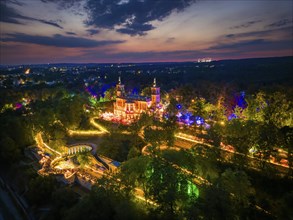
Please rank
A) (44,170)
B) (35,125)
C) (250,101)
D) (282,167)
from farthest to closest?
(35,125) < (250,101) < (44,170) < (282,167)

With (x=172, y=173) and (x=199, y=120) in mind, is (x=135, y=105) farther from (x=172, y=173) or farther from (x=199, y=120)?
Answer: (x=172, y=173)

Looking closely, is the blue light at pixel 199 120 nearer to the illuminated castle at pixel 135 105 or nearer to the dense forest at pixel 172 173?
the dense forest at pixel 172 173

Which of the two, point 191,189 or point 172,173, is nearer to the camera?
point 172,173

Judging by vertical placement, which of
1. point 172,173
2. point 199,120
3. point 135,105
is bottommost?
point 199,120

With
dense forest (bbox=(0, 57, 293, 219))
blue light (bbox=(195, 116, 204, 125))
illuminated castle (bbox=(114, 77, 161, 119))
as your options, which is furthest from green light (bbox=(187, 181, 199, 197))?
illuminated castle (bbox=(114, 77, 161, 119))

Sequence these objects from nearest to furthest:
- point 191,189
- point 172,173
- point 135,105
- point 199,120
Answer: point 172,173, point 191,189, point 199,120, point 135,105

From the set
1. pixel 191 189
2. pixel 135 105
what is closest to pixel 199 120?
pixel 135 105

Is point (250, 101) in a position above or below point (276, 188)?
above

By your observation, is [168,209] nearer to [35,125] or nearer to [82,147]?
[82,147]

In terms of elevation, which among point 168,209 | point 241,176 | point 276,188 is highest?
point 241,176

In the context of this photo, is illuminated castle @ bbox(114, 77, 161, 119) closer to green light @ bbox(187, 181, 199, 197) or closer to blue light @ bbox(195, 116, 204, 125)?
blue light @ bbox(195, 116, 204, 125)


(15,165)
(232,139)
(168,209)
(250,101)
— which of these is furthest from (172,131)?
(15,165)
